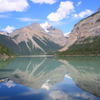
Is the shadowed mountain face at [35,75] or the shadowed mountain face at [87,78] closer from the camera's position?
the shadowed mountain face at [87,78]

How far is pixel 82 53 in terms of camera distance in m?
170

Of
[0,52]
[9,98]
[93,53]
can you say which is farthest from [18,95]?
[93,53]

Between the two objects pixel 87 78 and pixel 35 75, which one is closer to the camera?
pixel 87 78

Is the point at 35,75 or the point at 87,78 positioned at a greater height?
the point at 35,75

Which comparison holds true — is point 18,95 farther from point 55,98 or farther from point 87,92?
point 87,92

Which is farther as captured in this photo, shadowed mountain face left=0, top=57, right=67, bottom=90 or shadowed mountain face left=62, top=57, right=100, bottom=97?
shadowed mountain face left=0, top=57, right=67, bottom=90

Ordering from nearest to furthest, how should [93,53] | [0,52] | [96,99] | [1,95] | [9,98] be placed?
Result: [96,99] < [9,98] < [1,95] < [0,52] < [93,53]

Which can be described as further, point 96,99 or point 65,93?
point 65,93

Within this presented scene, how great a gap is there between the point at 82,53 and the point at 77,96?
158523 mm

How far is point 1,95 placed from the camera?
1595cm

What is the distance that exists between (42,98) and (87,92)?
16.4ft

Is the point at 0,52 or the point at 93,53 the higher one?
the point at 0,52

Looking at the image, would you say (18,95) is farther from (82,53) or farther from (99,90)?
(82,53)

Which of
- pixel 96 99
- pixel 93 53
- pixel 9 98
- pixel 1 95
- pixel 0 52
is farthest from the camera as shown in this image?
pixel 93 53
